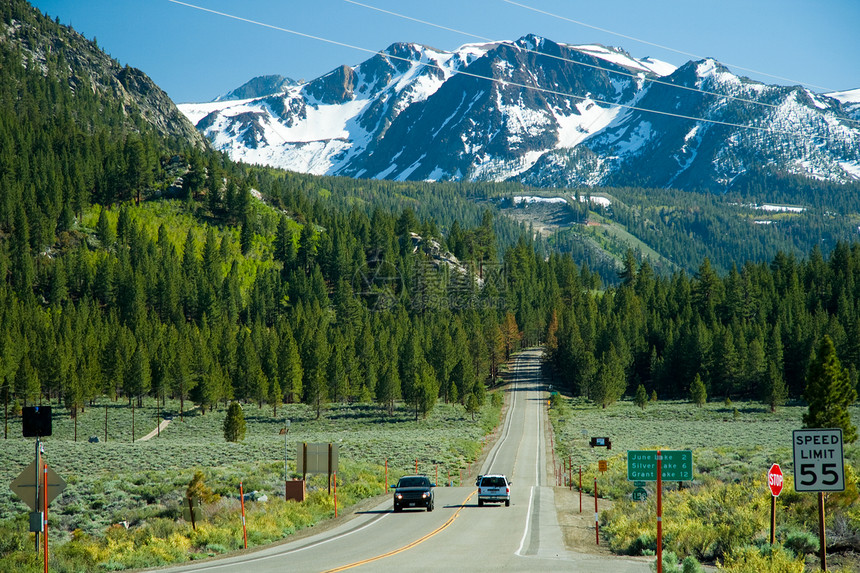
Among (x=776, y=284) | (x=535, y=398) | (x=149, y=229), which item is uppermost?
A: (x=149, y=229)

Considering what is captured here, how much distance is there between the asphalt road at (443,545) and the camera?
19.3m

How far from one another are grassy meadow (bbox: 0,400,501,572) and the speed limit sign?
16.7 meters

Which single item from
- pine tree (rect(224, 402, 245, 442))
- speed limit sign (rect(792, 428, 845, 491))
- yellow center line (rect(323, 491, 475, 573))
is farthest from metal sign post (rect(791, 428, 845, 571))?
pine tree (rect(224, 402, 245, 442))

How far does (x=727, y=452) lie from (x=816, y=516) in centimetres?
2758

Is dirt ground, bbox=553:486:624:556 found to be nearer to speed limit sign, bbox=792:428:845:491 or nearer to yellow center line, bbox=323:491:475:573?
yellow center line, bbox=323:491:475:573

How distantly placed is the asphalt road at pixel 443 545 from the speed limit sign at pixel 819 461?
6509 mm

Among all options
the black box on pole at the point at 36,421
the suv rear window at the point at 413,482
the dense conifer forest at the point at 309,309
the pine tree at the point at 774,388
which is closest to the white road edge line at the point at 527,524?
the suv rear window at the point at 413,482

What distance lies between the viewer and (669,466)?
19.0m

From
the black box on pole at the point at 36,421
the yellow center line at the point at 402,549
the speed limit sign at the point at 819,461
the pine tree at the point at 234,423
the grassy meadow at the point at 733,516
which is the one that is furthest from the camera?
the pine tree at the point at 234,423

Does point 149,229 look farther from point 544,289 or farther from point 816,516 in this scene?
point 816,516

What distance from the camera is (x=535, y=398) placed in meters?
120

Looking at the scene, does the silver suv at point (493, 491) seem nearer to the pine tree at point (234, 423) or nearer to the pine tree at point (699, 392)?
the pine tree at point (234, 423)

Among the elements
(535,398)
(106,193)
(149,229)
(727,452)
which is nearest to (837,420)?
(727,452)

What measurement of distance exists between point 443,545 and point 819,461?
1224cm
